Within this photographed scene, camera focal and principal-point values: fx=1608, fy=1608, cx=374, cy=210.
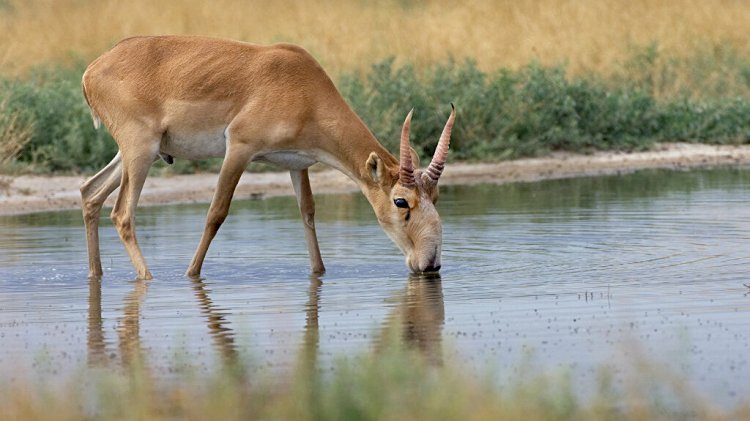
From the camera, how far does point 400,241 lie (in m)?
11.2

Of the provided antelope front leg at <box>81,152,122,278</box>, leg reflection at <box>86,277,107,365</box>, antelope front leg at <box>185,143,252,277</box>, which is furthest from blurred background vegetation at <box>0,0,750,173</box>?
leg reflection at <box>86,277,107,365</box>

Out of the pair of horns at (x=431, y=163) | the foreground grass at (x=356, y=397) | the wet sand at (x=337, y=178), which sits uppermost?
the foreground grass at (x=356, y=397)

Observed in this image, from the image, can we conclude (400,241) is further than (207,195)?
No

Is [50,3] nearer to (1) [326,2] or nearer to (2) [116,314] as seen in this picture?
(1) [326,2]

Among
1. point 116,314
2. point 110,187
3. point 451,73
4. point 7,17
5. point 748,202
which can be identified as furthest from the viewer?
point 7,17

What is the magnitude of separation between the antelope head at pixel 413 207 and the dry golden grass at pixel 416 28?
11916mm

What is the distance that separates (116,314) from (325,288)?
1583 mm

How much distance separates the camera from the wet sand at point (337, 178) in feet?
56.1

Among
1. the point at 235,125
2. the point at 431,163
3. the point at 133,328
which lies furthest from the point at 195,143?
the point at 133,328

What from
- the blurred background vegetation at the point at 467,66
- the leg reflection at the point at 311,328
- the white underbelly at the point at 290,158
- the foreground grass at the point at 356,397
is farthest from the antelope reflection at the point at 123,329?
the blurred background vegetation at the point at 467,66

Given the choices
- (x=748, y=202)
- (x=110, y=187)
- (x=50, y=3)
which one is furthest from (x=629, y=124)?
(x=50, y=3)

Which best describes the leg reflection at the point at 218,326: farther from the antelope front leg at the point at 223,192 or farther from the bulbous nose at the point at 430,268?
the bulbous nose at the point at 430,268

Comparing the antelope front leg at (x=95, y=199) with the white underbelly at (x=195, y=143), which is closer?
the white underbelly at (x=195, y=143)

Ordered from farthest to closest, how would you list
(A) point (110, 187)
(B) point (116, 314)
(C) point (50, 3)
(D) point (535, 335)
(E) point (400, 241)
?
1. (C) point (50, 3)
2. (A) point (110, 187)
3. (E) point (400, 241)
4. (B) point (116, 314)
5. (D) point (535, 335)
